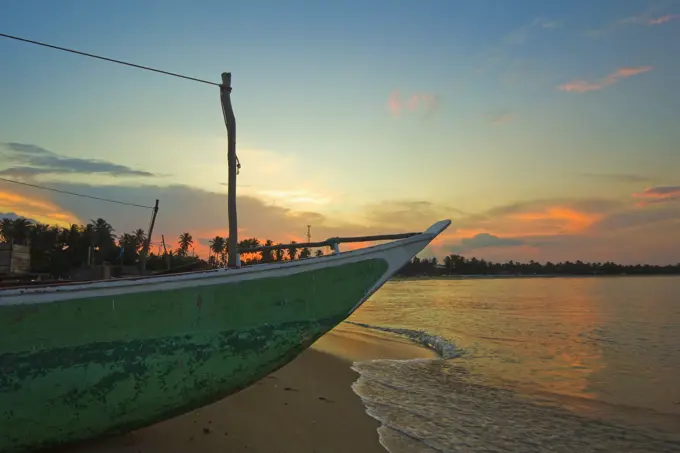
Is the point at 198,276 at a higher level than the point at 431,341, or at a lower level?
higher

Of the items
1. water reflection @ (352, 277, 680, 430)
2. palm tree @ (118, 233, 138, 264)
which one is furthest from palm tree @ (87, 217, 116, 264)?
water reflection @ (352, 277, 680, 430)

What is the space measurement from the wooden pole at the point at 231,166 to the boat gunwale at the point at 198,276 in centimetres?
25

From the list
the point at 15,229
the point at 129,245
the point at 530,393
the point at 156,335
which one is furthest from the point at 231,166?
the point at 129,245

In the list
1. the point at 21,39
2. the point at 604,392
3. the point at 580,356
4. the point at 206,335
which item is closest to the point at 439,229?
the point at 206,335

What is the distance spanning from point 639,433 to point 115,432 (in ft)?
20.5

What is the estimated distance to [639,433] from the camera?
5867mm

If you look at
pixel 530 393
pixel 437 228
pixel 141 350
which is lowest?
pixel 530 393

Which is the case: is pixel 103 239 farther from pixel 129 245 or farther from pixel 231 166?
pixel 231 166

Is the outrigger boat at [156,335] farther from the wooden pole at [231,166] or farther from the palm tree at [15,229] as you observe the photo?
the palm tree at [15,229]

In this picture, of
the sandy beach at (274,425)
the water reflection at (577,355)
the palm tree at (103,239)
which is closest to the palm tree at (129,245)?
the palm tree at (103,239)

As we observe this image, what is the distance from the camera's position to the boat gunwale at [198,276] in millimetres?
3453

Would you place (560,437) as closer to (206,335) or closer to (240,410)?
(240,410)

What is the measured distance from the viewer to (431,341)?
45.4 ft

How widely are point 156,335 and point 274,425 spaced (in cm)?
195
